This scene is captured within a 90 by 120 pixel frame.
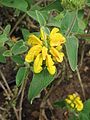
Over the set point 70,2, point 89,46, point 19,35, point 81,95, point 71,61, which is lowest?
point 81,95

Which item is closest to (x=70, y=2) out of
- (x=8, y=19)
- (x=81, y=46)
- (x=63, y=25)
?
(x=63, y=25)

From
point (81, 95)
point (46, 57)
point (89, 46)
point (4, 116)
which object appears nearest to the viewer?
point (46, 57)

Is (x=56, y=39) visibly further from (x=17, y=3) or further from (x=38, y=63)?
(x=17, y=3)

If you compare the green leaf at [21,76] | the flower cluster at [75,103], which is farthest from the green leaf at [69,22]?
the flower cluster at [75,103]

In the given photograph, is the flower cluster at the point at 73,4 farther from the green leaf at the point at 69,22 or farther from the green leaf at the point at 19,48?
the green leaf at the point at 19,48

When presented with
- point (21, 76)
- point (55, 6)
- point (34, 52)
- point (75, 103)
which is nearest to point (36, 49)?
point (34, 52)

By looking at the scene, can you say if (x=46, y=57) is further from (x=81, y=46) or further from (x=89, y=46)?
(x=89, y=46)
